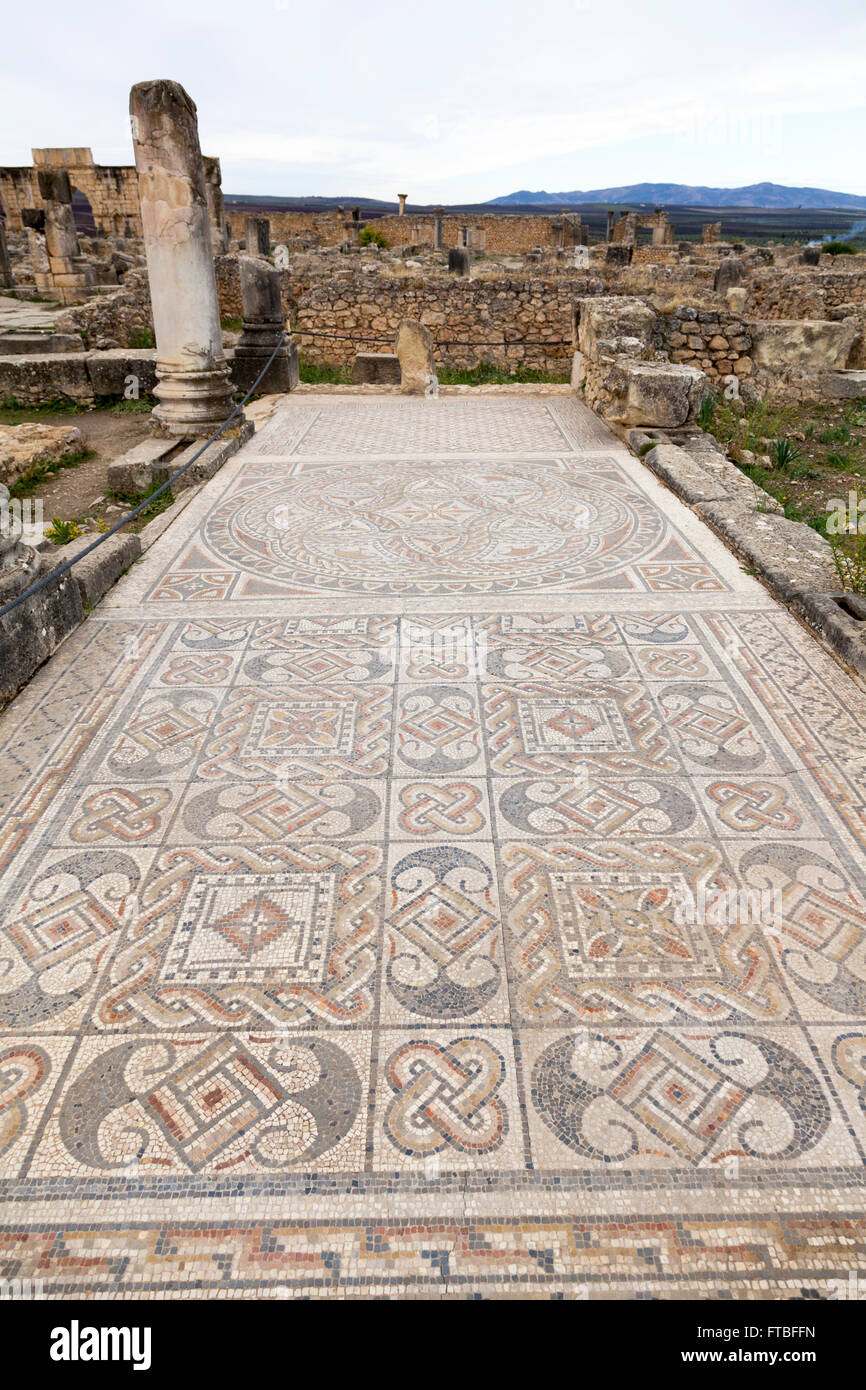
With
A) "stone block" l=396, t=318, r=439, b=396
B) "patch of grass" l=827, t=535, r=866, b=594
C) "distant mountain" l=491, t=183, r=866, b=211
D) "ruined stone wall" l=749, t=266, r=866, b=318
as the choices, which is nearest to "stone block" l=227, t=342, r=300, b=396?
"stone block" l=396, t=318, r=439, b=396

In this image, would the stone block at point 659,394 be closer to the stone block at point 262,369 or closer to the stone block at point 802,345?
the stone block at point 802,345

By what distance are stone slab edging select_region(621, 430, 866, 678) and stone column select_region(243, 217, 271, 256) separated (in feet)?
42.6

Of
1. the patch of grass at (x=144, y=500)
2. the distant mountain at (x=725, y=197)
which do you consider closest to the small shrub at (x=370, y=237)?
the patch of grass at (x=144, y=500)

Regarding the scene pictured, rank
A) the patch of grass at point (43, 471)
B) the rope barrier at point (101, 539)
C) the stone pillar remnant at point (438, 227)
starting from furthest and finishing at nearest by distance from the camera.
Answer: the stone pillar remnant at point (438, 227)
the patch of grass at point (43, 471)
the rope barrier at point (101, 539)

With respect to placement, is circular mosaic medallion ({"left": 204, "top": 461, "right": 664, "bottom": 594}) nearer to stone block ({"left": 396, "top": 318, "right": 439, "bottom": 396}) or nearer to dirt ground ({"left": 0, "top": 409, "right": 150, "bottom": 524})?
dirt ground ({"left": 0, "top": 409, "right": 150, "bottom": 524})

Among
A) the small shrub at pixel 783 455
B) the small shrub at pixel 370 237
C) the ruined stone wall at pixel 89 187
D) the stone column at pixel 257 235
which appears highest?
the ruined stone wall at pixel 89 187

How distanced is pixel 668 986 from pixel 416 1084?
60cm

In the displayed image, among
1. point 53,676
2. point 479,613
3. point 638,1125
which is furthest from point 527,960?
point 53,676

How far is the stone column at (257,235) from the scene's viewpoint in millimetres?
15453

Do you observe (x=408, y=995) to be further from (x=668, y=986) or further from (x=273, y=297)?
(x=273, y=297)

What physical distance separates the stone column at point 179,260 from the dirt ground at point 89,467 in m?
0.74

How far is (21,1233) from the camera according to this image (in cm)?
140

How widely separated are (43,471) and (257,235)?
11.8m

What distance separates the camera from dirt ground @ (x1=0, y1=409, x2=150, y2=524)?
552 centimetres
